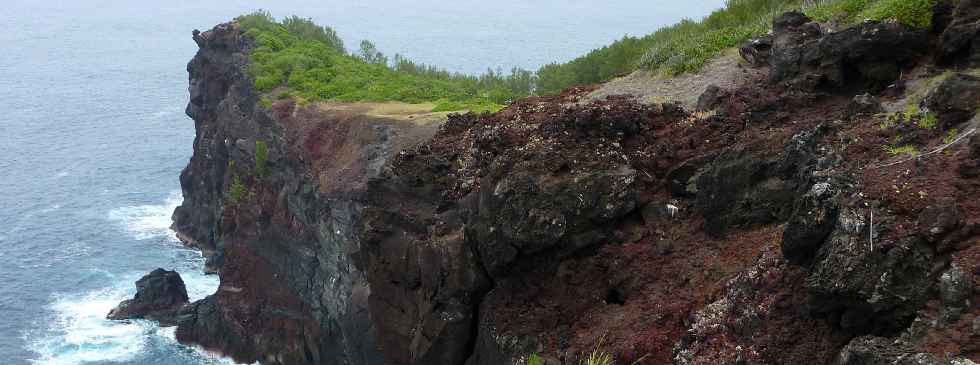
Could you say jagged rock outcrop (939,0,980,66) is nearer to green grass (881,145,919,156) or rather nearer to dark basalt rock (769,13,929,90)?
dark basalt rock (769,13,929,90)

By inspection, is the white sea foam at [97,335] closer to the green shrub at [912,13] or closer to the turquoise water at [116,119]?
the turquoise water at [116,119]

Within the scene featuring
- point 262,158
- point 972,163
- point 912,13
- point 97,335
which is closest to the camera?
point 972,163

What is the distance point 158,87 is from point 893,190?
317ft

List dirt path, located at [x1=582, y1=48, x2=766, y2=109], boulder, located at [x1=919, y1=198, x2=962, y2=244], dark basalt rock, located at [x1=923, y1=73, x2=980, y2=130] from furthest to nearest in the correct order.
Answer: dirt path, located at [x1=582, y1=48, x2=766, y2=109] < dark basalt rock, located at [x1=923, y1=73, x2=980, y2=130] < boulder, located at [x1=919, y1=198, x2=962, y2=244]

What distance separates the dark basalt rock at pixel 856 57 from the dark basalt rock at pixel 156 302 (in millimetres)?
39499

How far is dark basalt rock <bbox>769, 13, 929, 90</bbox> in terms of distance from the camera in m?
19.5

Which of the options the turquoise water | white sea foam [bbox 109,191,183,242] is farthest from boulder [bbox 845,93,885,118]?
white sea foam [bbox 109,191,183,242]

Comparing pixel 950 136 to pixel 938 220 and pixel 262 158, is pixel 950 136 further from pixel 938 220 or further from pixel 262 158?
pixel 262 158

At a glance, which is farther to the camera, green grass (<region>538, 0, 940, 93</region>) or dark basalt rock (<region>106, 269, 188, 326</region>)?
dark basalt rock (<region>106, 269, 188, 326</region>)

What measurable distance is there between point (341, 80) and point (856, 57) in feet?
114

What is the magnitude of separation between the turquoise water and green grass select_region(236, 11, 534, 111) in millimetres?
13836

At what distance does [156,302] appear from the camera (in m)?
51.0

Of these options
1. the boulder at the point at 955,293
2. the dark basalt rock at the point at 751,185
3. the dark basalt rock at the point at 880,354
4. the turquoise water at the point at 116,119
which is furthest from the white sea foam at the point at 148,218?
the boulder at the point at 955,293

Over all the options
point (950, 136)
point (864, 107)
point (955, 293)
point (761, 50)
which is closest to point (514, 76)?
point (761, 50)
